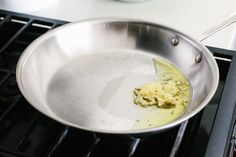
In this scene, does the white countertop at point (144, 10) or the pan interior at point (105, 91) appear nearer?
the pan interior at point (105, 91)

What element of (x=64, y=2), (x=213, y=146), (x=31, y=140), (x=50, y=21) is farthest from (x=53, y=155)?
(x=64, y=2)

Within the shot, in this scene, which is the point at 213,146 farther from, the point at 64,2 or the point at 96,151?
the point at 64,2

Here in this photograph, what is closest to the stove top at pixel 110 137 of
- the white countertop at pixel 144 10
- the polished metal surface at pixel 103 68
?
the polished metal surface at pixel 103 68

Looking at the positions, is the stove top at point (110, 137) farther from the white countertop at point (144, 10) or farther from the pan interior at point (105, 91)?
the white countertop at point (144, 10)

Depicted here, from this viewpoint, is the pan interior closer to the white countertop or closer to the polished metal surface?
the polished metal surface

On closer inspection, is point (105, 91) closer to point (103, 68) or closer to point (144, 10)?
point (103, 68)
